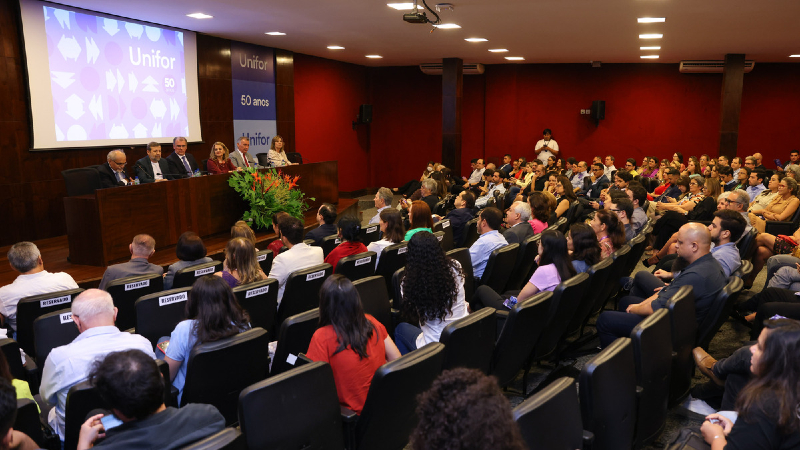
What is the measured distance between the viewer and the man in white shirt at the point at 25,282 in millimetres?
3648

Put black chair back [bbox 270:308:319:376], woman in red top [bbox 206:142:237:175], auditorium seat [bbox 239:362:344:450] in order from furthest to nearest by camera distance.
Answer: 1. woman in red top [bbox 206:142:237:175]
2. black chair back [bbox 270:308:319:376]
3. auditorium seat [bbox 239:362:344:450]

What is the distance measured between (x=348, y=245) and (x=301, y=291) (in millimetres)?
847

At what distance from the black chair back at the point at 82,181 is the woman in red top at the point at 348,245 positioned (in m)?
3.58

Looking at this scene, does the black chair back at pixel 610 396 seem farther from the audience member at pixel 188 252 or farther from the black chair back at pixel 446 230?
the black chair back at pixel 446 230

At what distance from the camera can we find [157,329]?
11.0 feet

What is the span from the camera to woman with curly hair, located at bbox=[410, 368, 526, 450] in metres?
1.37

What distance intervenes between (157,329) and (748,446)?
2.88 meters

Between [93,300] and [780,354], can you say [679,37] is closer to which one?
[780,354]

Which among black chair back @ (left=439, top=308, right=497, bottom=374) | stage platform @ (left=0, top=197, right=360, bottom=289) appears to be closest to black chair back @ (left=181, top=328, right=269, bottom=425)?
black chair back @ (left=439, top=308, right=497, bottom=374)

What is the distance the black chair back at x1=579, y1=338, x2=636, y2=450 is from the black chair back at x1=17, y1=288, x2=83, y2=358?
295 cm

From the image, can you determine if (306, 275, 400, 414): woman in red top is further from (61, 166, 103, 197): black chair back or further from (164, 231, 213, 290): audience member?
(61, 166, 103, 197): black chair back

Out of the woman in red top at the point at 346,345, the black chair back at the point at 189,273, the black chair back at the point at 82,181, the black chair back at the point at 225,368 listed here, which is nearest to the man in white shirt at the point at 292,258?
the black chair back at the point at 189,273

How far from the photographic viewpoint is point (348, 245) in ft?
15.4

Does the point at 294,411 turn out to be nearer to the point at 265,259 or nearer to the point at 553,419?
the point at 553,419
